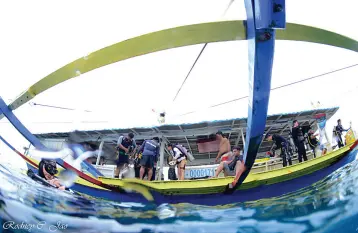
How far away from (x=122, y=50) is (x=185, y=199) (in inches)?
34.2

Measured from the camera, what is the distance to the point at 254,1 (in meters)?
0.73

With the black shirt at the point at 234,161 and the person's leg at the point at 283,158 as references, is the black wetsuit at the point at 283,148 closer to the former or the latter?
the person's leg at the point at 283,158

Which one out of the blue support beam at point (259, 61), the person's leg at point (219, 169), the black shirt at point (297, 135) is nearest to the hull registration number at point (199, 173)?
the person's leg at point (219, 169)

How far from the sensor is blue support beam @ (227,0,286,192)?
0.71 metres

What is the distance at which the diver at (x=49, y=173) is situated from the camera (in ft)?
3.32

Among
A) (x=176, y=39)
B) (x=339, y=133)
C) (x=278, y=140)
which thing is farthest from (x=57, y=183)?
(x=339, y=133)

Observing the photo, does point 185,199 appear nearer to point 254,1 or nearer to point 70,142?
point 70,142

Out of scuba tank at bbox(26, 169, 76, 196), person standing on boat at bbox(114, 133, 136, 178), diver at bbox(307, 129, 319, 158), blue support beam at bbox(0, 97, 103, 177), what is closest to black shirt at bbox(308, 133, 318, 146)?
diver at bbox(307, 129, 319, 158)

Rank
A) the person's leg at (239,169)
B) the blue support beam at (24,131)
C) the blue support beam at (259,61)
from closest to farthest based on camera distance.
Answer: the blue support beam at (259,61), the person's leg at (239,169), the blue support beam at (24,131)

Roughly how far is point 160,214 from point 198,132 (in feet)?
1.65

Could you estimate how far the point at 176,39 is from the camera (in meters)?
0.95

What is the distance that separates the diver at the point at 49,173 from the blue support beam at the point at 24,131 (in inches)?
1.7

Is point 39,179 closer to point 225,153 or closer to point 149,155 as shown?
point 149,155

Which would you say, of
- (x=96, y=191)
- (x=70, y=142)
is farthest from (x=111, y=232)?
(x=70, y=142)
